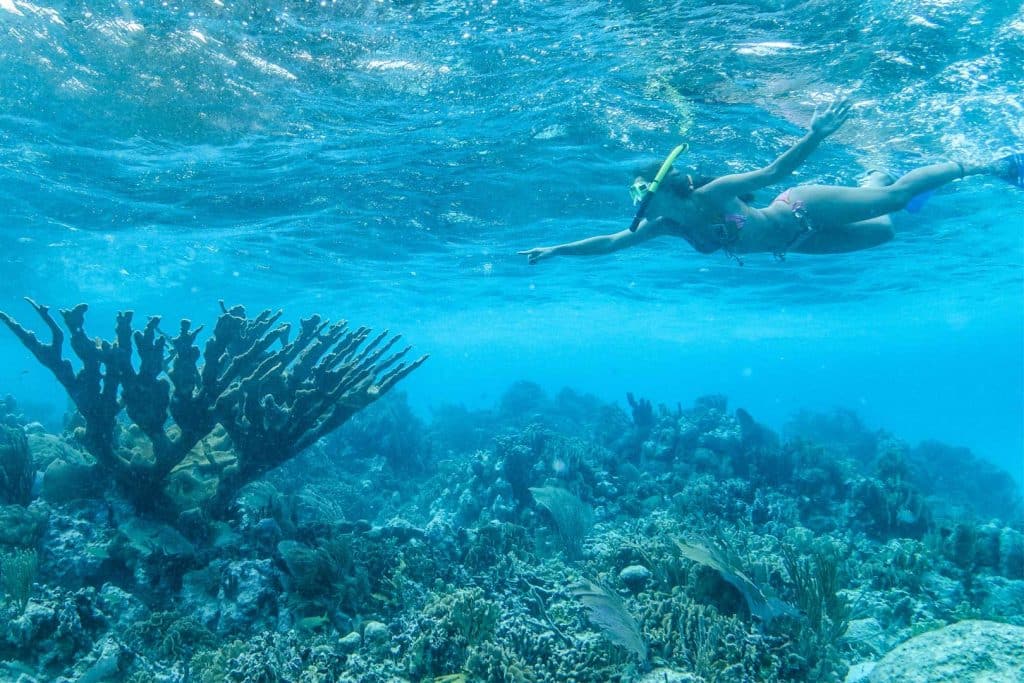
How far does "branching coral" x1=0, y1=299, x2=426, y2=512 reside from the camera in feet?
17.7

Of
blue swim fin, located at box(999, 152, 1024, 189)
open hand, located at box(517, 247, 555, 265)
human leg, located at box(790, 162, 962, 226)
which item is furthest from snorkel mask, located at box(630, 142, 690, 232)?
blue swim fin, located at box(999, 152, 1024, 189)

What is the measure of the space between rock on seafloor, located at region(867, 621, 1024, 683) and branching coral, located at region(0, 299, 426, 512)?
5.48 meters

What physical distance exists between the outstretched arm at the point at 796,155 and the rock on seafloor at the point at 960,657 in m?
4.40

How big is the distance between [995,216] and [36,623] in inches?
931

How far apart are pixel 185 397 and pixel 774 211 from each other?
286 inches

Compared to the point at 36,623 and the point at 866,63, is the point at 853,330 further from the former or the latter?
the point at 36,623

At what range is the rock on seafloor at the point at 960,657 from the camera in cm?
388

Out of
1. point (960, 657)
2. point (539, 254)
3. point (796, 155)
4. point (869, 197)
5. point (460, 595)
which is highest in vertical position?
point (796, 155)

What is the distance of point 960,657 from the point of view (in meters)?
4.02

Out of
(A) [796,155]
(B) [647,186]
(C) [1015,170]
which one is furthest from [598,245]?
(C) [1015,170]

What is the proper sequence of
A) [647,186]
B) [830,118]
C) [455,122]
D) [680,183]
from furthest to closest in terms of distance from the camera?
1. [455,122]
2. [680,183]
3. [647,186]
4. [830,118]

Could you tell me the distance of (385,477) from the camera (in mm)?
14688

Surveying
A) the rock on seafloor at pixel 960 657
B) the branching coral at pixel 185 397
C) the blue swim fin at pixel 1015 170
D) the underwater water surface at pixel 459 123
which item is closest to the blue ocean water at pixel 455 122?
the underwater water surface at pixel 459 123

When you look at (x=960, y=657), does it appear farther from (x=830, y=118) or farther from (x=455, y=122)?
(x=455, y=122)
